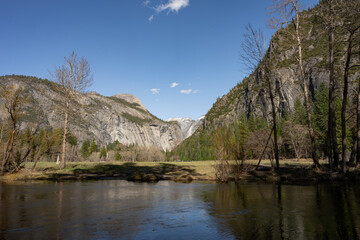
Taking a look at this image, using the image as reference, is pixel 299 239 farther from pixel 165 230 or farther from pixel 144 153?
pixel 144 153

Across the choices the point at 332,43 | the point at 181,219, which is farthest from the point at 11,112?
the point at 332,43

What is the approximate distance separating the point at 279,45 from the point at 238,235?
19.8 m

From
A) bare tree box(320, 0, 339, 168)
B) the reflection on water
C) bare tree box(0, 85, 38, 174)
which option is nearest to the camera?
the reflection on water

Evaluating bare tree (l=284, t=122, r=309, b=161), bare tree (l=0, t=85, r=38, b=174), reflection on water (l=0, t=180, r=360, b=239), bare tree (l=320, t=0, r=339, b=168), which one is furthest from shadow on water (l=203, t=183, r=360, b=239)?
bare tree (l=284, t=122, r=309, b=161)

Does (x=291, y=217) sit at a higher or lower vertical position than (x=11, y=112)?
lower

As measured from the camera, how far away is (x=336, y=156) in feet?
64.8

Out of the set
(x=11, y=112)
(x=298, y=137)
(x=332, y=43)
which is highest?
(x=332, y=43)

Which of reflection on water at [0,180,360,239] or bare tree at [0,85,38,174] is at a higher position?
bare tree at [0,85,38,174]

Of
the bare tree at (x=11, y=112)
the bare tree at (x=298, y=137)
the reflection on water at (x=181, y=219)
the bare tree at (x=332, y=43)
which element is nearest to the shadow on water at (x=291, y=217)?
the reflection on water at (x=181, y=219)

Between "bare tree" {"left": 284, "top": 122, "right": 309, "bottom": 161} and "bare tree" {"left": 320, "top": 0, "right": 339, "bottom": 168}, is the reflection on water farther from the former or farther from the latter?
"bare tree" {"left": 284, "top": 122, "right": 309, "bottom": 161}

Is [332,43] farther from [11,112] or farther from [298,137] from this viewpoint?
[298,137]

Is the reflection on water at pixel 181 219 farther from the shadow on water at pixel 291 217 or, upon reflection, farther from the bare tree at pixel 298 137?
the bare tree at pixel 298 137

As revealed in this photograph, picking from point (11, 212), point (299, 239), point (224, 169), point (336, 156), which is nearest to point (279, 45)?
point (336, 156)

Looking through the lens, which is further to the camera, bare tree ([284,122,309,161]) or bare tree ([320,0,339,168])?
bare tree ([284,122,309,161])
